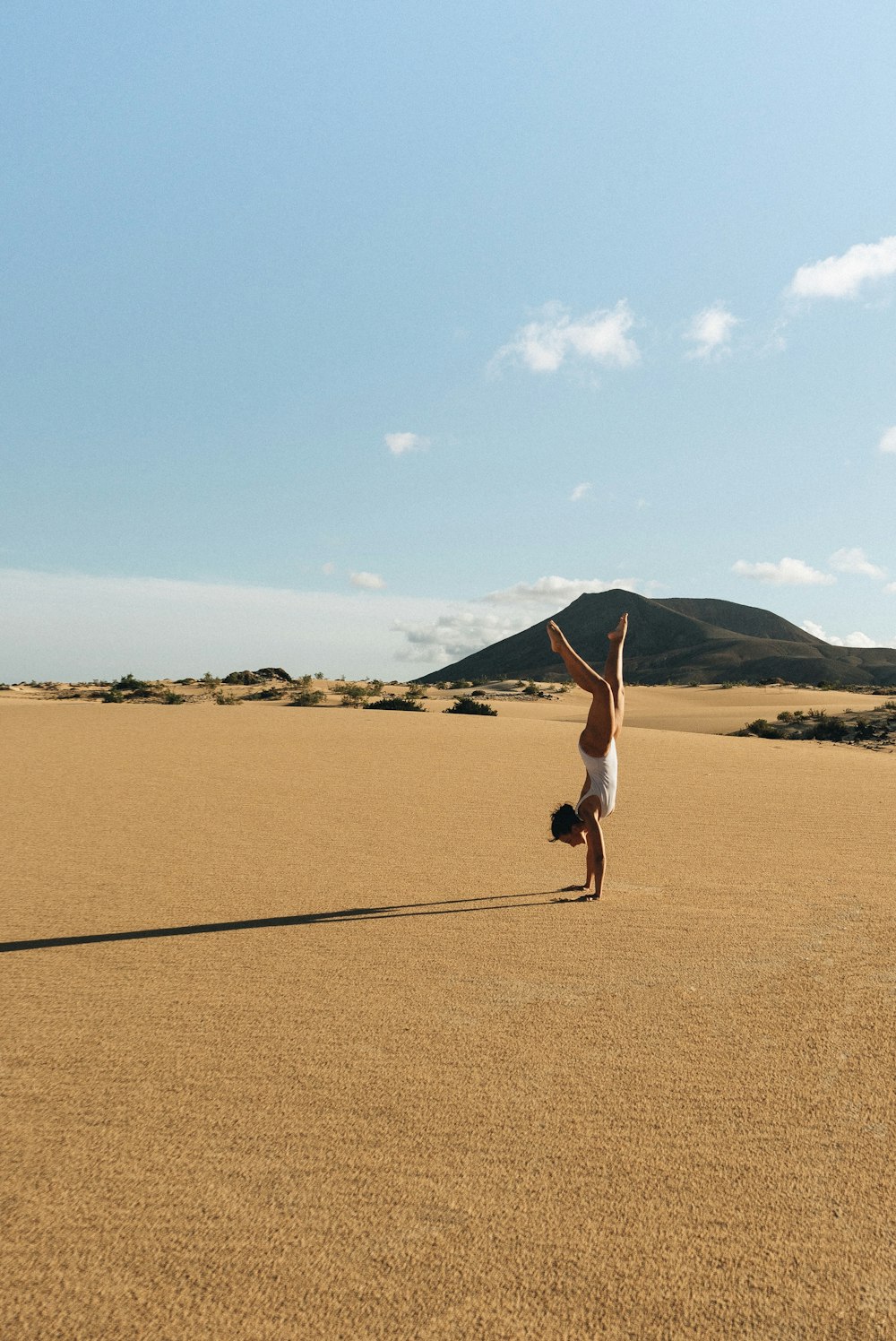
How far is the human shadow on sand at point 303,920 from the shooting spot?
14.1ft

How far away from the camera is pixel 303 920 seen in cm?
472

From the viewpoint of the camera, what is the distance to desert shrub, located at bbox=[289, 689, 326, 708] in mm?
21188

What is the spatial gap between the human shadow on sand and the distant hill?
75583 mm

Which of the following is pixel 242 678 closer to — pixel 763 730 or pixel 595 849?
pixel 763 730

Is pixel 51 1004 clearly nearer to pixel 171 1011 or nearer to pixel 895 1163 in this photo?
pixel 171 1011

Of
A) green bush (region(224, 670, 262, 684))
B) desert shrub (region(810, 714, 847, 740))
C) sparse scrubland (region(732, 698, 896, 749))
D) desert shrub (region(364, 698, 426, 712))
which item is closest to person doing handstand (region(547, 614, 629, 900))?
sparse scrubland (region(732, 698, 896, 749))

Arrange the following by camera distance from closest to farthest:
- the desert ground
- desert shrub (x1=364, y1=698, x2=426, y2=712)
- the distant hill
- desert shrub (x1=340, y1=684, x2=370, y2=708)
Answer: the desert ground < desert shrub (x1=364, y1=698, x2=426, y2=712) < desert shrub (x1=340, y1=684, x2=370, y2=708) < the distant hill

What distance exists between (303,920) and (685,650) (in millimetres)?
112611

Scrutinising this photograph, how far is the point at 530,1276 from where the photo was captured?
1.91 meters

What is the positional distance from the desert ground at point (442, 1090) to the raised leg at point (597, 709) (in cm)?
105

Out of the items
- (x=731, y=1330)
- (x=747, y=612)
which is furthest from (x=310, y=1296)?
(x=747, y=612)

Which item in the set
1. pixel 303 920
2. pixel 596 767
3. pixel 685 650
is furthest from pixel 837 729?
pixel 685 650

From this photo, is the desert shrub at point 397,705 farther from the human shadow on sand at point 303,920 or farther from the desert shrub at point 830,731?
the human shadow on sand at point 303,920

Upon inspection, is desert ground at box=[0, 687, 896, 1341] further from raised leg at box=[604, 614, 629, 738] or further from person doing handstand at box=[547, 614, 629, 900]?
raised leg at box=[604, 614, 629, 738]
